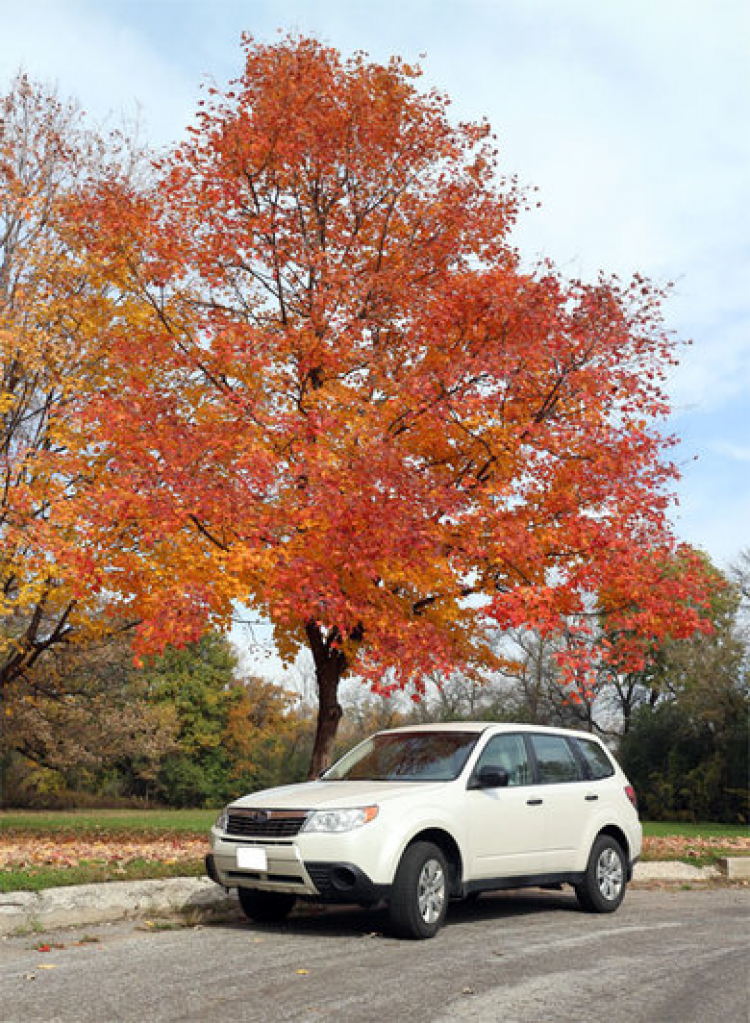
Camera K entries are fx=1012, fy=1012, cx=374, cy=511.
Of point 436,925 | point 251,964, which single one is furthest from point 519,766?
point 251,964

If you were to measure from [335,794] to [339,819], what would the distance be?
1.46ft

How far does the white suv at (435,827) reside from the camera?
305 inches

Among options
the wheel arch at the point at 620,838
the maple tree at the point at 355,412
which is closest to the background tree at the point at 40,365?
the maple tree at the point at 355,412

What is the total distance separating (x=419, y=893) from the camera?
7.90 metres

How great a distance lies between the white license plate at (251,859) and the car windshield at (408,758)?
1.38 metres

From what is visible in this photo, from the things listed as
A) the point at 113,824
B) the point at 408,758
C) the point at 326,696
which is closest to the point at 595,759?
the point at 408,758

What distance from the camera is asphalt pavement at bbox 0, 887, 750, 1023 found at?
5.52m

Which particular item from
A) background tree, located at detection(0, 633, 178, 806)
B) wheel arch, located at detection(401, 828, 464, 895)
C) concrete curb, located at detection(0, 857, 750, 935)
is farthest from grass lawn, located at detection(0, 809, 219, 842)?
wheel arch, located at detection(401, 828, 464, 895)

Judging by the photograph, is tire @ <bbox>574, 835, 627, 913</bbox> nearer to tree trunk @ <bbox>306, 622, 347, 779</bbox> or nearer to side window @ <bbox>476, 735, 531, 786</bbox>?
side window @ <bbox>476, 735, 531, 786</bbox>

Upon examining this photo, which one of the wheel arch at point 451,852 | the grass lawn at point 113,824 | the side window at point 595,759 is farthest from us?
the grass lawn at point 113,824

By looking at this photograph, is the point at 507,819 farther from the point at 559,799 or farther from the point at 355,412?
the point at 355,412

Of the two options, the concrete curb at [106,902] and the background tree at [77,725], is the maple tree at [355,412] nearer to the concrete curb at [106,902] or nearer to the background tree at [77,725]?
the concrete curb at [106,902]

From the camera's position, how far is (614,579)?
43.9ft

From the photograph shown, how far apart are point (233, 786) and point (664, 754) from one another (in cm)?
2518
